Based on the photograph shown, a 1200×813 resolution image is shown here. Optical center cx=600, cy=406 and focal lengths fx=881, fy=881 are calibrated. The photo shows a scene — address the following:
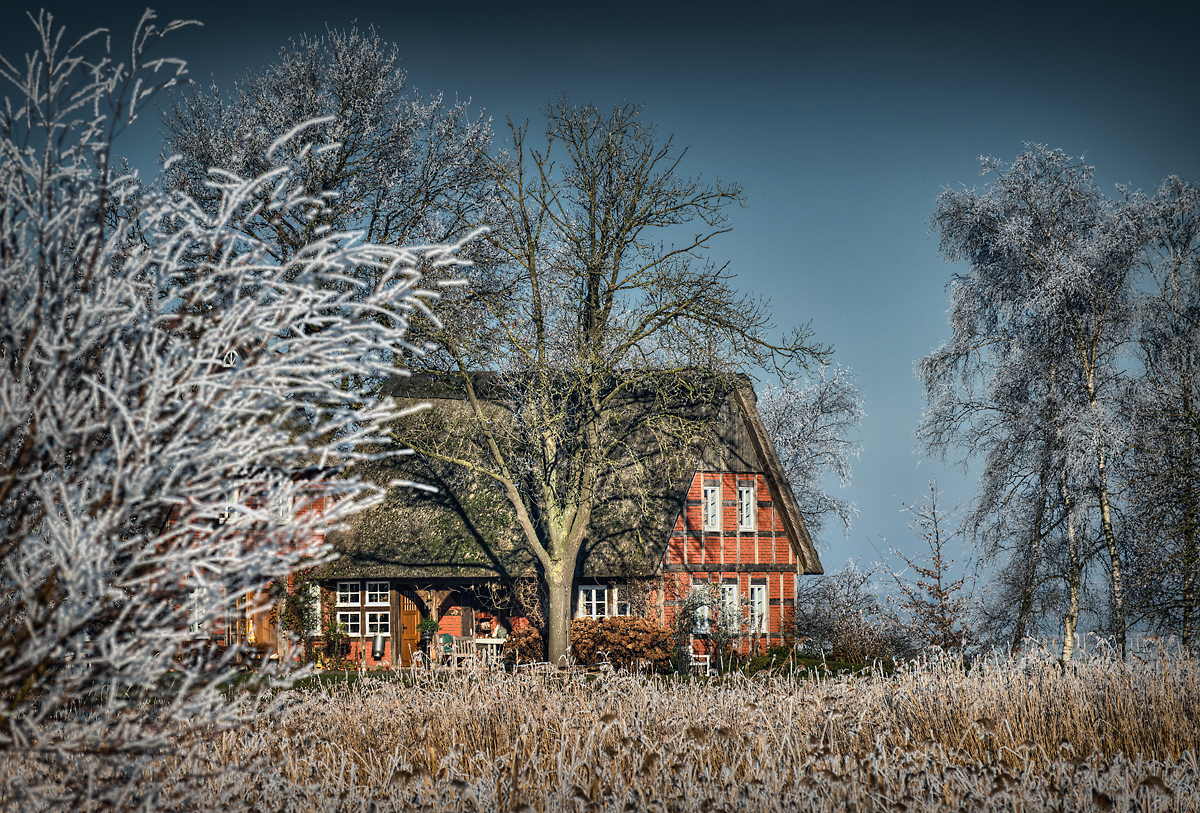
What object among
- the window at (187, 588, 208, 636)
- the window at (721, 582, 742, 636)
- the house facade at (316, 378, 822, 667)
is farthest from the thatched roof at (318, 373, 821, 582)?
the window at (187, 588, 208, 636)

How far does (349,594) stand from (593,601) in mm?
5763

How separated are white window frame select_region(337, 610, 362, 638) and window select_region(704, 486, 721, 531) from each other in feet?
28.0

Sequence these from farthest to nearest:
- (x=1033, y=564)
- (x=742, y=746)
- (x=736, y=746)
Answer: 1. (x=1033, y=564)
2. (x=736, y=746)
3. (x=742, y=746)

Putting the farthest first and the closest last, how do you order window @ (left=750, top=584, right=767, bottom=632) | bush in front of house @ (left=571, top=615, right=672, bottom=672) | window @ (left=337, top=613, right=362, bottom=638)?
window @ (left=750, top=584, right=767, bottom=632) < window @ (left=337, top=613, right=362, bottom=638) < bush in front of house @ (left=571, top=615, right=672, bottom=672)

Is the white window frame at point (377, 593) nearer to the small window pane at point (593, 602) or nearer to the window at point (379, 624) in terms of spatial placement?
the window at point (379, 624)

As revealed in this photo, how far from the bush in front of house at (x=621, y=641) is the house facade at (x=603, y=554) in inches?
72.8

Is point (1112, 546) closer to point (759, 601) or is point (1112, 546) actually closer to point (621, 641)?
point (759, 601)

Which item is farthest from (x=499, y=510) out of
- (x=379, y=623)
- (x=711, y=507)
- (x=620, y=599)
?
(x=711, y=507)

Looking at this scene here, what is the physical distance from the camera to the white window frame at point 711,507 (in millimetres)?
21562

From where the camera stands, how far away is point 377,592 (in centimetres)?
2083

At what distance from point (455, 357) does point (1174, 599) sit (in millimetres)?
13917

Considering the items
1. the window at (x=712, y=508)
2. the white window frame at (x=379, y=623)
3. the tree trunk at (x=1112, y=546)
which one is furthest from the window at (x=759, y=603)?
the white window frame at (x=379, y=623)

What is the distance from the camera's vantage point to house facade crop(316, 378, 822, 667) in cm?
2016

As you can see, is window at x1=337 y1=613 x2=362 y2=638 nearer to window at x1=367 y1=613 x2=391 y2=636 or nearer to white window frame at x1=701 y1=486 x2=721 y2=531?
window at x1=367 y1=613 x2=391 y2=636
